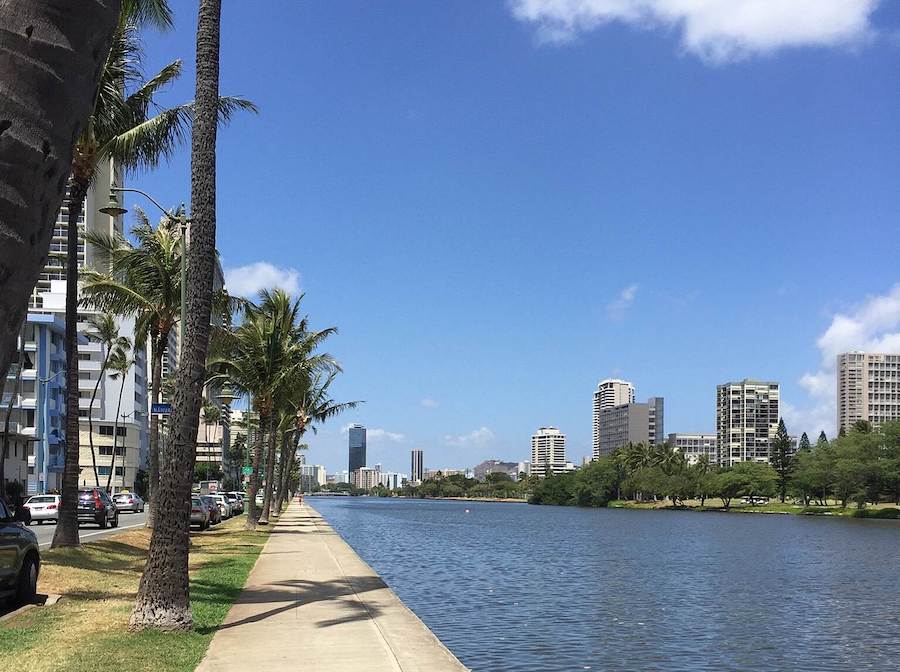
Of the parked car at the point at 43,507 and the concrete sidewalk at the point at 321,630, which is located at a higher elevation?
the concrete sidewalk at the point at 321,630

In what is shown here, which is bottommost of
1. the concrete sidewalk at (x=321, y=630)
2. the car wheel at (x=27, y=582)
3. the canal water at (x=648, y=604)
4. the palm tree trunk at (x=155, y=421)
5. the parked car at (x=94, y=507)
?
the canal water at (x=648, y=604)

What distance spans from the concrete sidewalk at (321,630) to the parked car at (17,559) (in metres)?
3.27

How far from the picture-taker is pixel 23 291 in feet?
8.90

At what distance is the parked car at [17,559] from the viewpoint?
47.6 feet

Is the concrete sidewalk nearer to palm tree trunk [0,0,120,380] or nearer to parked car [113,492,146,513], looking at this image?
palm tree trunk [0,0,120,380]

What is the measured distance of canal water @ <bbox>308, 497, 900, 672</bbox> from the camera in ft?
58.1

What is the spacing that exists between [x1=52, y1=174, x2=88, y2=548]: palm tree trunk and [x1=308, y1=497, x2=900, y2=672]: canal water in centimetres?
847

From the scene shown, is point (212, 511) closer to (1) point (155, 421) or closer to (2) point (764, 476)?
(1) point (155, 421)

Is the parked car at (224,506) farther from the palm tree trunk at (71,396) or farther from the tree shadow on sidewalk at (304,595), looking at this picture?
the tree shadow on sidewalk at (304,595)

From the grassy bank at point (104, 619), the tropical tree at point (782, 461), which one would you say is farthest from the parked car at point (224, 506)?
the tropical tree at point (782, 461)

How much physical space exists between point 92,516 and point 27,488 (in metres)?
50.6

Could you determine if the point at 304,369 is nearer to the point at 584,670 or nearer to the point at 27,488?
the point at 584,670

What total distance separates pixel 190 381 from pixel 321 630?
415 cm

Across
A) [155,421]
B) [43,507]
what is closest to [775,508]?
[43,507]
